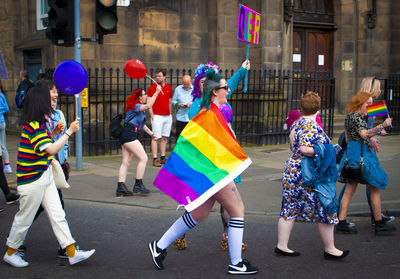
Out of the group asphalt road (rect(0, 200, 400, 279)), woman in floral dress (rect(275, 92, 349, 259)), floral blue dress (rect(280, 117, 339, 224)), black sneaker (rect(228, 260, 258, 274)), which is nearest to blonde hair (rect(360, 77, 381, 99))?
woman in floral dress (rect(275, 92, 349, 259))

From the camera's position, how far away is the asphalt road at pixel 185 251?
4688 millimetres

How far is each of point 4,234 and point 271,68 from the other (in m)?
9.20

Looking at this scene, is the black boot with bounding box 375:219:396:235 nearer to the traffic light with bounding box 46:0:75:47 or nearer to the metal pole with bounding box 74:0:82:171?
the metal pole with bounding box 74:0:82:171

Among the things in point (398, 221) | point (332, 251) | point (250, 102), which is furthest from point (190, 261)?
point (250, 102)

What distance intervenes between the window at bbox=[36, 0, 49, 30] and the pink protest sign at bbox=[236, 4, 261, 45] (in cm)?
809

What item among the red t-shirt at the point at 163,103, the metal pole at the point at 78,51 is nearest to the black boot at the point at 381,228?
the metal pole at the point at 78,51

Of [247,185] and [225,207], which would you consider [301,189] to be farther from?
[247,185]

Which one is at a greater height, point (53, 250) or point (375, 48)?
point (375, 48)

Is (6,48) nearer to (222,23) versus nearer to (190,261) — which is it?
(222,23)

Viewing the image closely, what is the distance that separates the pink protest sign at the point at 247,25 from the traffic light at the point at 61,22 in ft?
10.7

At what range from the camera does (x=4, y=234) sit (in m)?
5.88

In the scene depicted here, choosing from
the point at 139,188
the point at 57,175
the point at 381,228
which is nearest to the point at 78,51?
the point at 139,188

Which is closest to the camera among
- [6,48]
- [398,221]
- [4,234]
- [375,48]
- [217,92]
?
[217,92]

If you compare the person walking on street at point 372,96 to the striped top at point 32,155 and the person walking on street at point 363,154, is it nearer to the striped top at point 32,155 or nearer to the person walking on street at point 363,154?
the person walking on street at point 363,154
